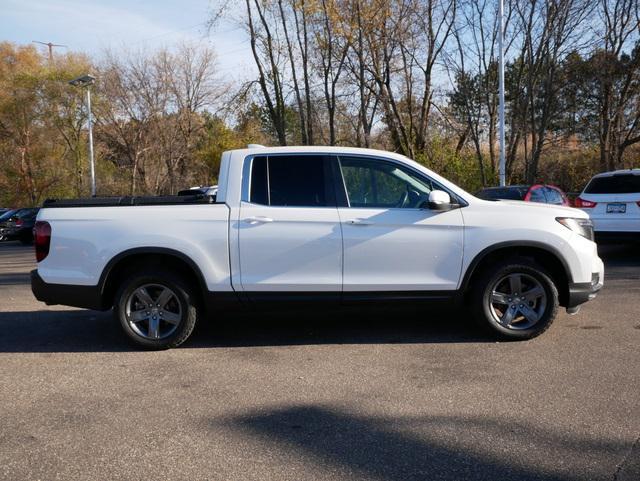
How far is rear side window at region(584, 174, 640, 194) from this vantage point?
10648 mm

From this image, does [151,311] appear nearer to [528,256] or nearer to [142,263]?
[142,263]

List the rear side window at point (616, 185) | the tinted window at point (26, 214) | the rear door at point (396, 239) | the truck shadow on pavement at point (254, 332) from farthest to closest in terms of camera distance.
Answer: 1. the tinted window at point (26, 214)
2. the rear side window at point (616, 185)
3. the truck shadow on pavement at point (254, 332)
4. the rear door at point (396, 239)

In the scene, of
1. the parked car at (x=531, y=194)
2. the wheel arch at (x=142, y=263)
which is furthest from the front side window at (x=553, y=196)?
the wheel arch at (x=142, y=263)

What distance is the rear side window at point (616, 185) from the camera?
10648 mm

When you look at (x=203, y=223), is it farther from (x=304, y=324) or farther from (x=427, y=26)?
(x=427, y=26)

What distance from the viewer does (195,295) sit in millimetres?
5730

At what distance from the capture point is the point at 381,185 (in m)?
5.67

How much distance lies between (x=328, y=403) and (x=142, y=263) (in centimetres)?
253

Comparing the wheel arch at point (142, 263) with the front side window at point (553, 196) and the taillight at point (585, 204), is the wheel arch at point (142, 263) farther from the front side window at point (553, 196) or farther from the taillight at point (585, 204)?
the front side window at point (553, 196)

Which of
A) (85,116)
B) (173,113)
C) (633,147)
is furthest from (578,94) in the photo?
(85,116)

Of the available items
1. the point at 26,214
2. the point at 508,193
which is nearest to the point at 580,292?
the point at 508,193

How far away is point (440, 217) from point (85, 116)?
39951mm

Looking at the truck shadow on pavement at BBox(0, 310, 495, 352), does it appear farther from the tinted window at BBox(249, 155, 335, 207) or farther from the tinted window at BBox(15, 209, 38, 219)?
the tinted window at BBox(15, 209, 38, 219)

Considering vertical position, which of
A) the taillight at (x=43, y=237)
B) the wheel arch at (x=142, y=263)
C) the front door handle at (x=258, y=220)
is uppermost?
the front door handle at (x=258, y=220)
